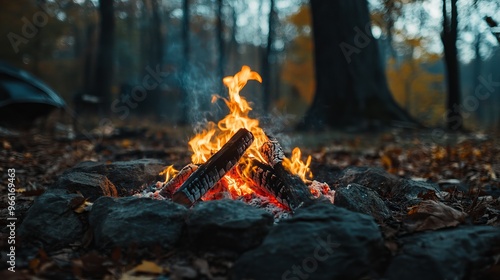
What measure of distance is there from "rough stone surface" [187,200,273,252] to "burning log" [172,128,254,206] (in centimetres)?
45

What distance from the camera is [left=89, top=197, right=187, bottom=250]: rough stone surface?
291 cm

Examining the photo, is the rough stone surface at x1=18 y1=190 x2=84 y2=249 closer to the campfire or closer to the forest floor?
the forest floor

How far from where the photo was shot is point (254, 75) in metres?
4.34

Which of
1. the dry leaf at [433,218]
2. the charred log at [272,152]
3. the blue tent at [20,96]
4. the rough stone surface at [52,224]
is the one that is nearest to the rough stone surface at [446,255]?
the dry leaf at [433,218]

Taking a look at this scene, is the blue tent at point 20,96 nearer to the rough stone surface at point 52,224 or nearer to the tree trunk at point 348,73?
the tree trunk at point 348,73

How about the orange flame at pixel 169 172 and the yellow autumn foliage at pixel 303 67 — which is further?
the yellow autumn foliage at pixel 303 67

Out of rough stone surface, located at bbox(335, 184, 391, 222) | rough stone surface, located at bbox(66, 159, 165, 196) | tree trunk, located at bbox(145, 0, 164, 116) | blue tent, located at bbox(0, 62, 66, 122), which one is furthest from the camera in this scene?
tree trunk, located at bbox(145, 0, 164, 116)

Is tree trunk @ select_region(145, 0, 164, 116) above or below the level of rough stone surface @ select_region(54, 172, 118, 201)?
above

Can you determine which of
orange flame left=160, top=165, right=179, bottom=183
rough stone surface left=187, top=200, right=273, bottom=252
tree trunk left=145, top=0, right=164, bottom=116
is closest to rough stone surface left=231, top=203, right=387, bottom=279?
rough stone surface left=187, top=200, right=273, bottom=252

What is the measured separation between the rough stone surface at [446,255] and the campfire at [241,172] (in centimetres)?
88

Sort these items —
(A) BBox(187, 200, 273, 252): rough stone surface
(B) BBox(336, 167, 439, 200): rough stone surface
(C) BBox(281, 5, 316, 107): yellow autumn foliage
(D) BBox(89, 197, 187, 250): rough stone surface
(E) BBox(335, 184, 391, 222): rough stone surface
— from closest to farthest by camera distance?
1. (A) BBox(187, 200, 273, 252): rough stone surface
2. (D) BBox(89, 197, 187, 250): rough stone surface
3. (E) BBox(335, 184, 391, 222): rough stone surface
4. (B) BBox(336, 167, 439, 200): rough stone surface
5. (C) BBox(281, 5, 316, 107): yellow autumn foliage

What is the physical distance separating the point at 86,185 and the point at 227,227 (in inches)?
67.7

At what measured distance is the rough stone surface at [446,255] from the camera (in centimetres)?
252

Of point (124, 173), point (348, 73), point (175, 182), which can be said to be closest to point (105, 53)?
point (348, 73)
